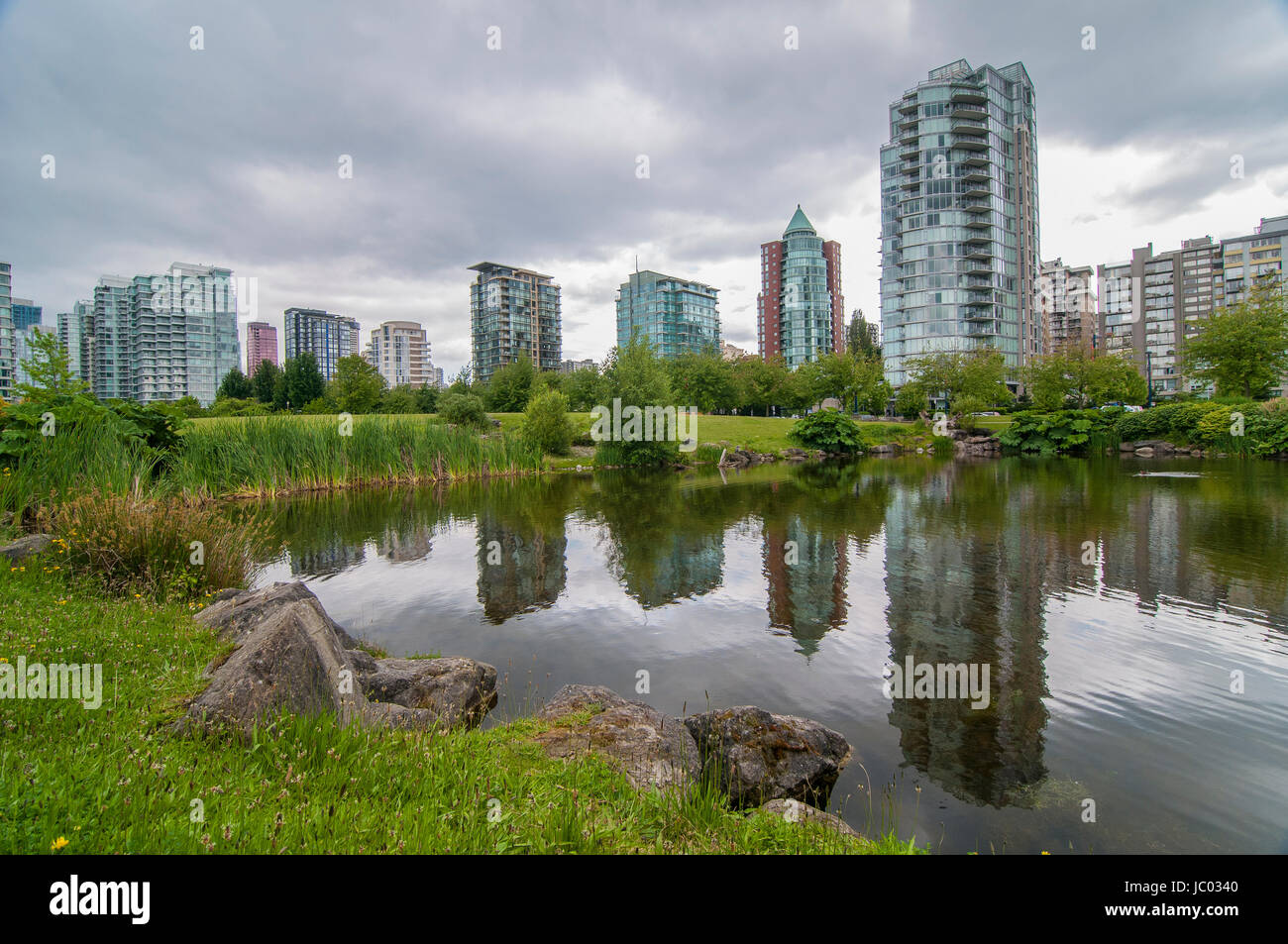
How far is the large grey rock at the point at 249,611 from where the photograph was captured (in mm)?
7320

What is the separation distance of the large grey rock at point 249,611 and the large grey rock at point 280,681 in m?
1.09

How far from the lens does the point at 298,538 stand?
1805 cm

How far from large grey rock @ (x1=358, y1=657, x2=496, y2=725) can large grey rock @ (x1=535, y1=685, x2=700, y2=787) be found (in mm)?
911

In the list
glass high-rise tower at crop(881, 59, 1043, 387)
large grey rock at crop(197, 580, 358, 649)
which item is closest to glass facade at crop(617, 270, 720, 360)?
glass high-rise tower at crop(881, 59, 1043, 387)

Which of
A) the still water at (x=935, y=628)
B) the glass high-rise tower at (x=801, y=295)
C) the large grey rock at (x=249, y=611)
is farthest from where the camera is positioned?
the glass high-rise tower at (x=801, y=295)

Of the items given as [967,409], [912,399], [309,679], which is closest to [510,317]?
[912,399]

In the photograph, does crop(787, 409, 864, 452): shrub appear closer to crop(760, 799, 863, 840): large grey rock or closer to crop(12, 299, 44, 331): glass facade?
crop(760, 799, 863, 840): large grey rock

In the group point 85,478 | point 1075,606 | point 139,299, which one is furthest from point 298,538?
point 139,299

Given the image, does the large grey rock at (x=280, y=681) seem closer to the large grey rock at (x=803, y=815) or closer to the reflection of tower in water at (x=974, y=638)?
the large grey rock at (x=803, y=815)

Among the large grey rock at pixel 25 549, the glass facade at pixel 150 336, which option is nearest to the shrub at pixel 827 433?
the large grey rock at pixel 25 549

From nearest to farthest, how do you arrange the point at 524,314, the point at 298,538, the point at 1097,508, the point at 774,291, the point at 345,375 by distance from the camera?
the point at 298,538 → the point at 1097,508 → the point at 345,375 → the point at 524,314 → the point at 774,291
